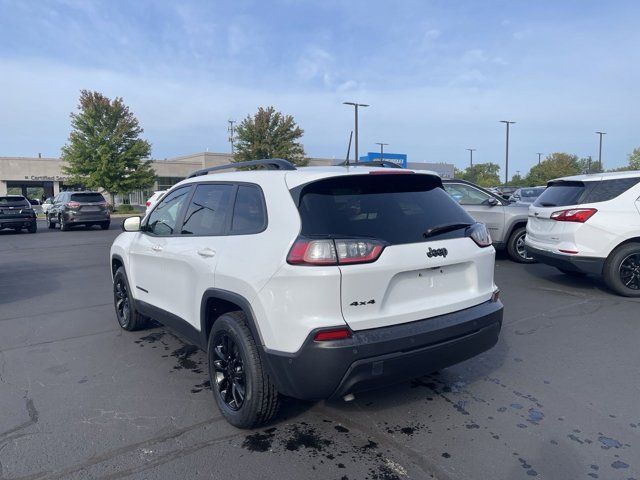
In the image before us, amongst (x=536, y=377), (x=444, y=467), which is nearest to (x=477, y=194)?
(x=536, y=377)

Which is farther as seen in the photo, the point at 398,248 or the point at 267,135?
the point at 267,135

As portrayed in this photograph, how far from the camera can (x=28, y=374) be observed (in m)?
4.25

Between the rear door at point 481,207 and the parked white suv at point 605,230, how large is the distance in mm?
2643

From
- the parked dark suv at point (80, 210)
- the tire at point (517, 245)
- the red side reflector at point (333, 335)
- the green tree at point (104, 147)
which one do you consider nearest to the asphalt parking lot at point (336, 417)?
the red side reflector at point (333, 335)

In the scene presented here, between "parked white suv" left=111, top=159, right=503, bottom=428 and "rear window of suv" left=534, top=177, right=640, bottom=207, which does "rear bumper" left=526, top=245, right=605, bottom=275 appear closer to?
"rear window of suv" left=534, top=177, right=640, bottom=207

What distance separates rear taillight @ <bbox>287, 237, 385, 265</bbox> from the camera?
275 cm

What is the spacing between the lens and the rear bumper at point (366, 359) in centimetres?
272

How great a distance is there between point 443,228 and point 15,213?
20.4 meters

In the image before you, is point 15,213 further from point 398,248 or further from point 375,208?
point 398,248

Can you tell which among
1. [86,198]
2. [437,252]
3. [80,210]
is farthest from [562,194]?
[86,198]

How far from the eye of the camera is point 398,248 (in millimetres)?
2934

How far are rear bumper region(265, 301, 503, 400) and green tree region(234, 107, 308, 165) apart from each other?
35476mm

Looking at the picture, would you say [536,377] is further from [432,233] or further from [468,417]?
[432,233]

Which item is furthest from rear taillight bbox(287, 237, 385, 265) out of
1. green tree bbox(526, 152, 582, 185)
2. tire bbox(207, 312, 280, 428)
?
green tree bbox(526, 152, 582, 185)
